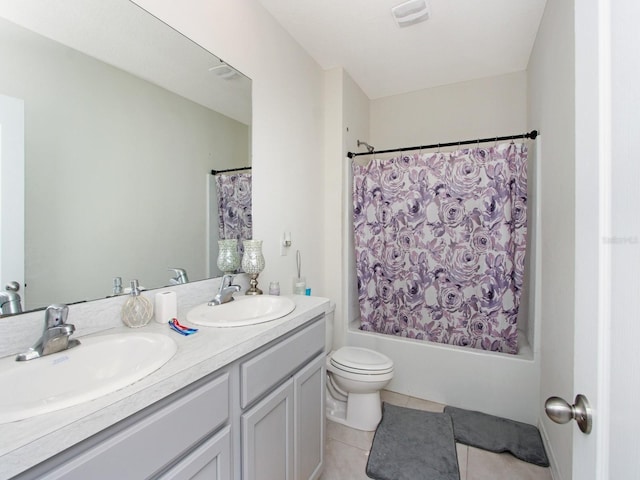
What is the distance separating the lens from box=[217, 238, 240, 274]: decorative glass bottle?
158 cm

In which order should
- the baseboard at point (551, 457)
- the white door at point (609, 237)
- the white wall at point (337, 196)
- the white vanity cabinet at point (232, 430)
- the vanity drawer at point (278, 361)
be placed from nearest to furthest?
the white door at point (609, 237) < the white vanity cabinet at point (232, 430) < the vanity drawer at point (278, 361) < the baseboard at point (551, 457) < the white wall at point (337, 196)

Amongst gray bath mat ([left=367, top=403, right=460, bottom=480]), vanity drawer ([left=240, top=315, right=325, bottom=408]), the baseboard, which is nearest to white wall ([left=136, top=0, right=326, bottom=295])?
vanity drawer ([left=240, top=315, right=325, bottom=408])

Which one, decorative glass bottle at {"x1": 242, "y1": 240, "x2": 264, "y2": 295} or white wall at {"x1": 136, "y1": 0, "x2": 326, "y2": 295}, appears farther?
decorative glass bottle at {"x1": 242, "y1": 240, "x2": 264, "y2": 295}

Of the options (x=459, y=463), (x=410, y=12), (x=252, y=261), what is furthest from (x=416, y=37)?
(x=459, y=463)

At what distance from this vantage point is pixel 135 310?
1.10 m

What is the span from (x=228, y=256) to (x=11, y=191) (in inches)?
33.7

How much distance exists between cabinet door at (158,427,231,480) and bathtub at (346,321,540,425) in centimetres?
170

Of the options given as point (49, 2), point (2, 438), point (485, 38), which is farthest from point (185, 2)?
point (485, 38)

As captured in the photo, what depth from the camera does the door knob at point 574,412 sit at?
0.52 metres

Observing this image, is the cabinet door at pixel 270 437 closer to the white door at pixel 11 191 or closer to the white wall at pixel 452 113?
the white door at pixel 11 191

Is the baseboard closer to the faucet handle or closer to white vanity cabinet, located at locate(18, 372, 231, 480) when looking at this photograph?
white vanity cabinet, located at locate(18, 372, 231, 480)

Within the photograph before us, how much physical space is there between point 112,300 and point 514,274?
2.33 meters

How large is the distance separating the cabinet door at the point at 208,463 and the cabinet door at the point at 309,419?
39cm

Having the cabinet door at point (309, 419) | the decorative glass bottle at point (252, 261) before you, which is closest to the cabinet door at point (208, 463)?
the cabinet door at point (309, 419)
